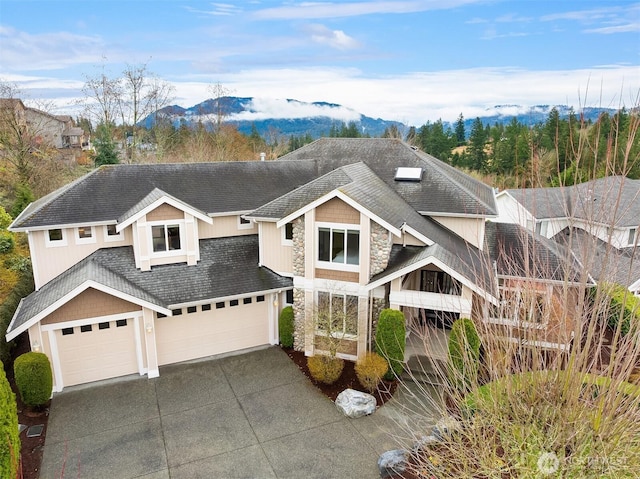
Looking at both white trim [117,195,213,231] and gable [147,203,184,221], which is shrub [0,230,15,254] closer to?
white trim [117,195,213,231]

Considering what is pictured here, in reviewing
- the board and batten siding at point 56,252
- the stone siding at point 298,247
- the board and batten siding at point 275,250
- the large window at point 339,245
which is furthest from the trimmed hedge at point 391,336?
the board and batten siding at point 56,252

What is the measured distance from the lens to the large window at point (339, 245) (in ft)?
51.1

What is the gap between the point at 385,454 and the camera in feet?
37.2

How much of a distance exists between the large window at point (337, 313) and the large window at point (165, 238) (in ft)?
20.4

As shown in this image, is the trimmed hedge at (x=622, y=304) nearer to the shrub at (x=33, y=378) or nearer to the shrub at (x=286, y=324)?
the shrub at (x=286, y=324)

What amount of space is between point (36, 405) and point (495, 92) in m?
16.4

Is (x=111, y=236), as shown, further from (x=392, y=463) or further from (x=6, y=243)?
(x=392, y=463)

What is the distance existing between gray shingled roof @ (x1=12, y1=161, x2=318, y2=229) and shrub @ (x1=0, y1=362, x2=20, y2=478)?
720 cm

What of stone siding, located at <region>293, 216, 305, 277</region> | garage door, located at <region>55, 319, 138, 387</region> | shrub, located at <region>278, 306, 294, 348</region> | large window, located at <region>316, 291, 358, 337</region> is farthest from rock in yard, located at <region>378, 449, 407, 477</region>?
garage door, located at <region>55, 319, 138, 387</region>

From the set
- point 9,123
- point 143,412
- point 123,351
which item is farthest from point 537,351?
point 9,123

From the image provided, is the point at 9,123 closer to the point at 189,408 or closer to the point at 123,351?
the point at 123,351

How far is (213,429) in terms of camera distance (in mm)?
12844

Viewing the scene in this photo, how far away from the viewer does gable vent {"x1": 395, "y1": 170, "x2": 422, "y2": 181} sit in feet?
67.0

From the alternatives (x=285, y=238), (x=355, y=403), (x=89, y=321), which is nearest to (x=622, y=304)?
(x=355, y=403)
